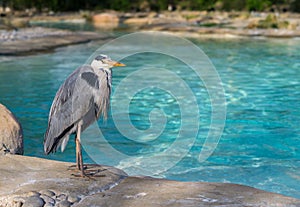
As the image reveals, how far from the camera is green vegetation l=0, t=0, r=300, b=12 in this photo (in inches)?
1693

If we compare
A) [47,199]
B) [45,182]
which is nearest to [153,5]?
→ [45,182]

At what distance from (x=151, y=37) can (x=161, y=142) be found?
17189 millimetres

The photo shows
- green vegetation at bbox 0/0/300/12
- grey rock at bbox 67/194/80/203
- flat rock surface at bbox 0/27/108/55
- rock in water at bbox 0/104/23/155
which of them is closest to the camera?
grey rock at bbox 67/194/80/203

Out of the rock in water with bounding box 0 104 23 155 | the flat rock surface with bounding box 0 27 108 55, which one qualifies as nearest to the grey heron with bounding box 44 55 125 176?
the rock in water with bounding box 0 104 23 155

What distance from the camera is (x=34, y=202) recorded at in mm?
3945

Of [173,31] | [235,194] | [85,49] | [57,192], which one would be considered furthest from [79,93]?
[173,31]

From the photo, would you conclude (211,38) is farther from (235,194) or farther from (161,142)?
(235,194)

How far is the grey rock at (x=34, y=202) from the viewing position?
12.8 ft

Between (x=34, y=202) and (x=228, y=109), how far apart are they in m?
6.67

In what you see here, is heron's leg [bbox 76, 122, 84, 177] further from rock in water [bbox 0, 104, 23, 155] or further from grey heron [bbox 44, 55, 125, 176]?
rock in water [bbox 0, 104, 23, 155]

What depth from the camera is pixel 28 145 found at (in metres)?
7.64

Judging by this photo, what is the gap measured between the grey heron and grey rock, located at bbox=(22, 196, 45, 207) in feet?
1.99

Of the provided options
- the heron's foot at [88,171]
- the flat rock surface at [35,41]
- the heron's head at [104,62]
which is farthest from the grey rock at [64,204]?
the flat rock surface at [35,41]

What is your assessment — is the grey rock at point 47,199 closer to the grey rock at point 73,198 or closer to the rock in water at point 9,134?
the grey rock at point 73,198
